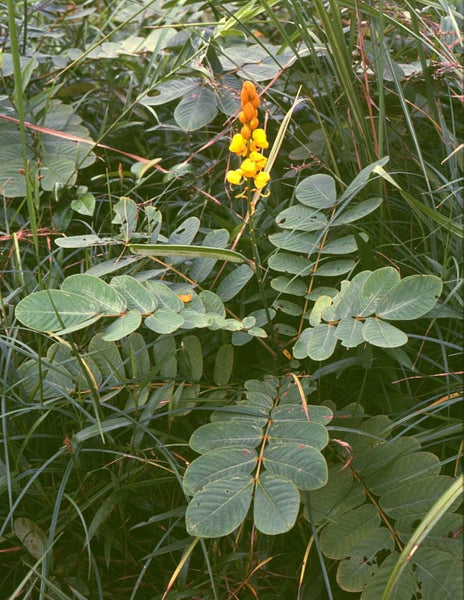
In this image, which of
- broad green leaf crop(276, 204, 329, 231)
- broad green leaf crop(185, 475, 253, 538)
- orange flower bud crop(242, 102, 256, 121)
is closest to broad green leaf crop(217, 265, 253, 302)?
broad green leaf crop(276, 204, 329, 231)

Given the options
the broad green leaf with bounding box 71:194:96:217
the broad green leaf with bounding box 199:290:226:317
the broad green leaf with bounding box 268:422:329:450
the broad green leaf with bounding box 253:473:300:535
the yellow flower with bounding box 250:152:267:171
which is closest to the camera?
the broad green leaf with bounding box 253:473:300:535

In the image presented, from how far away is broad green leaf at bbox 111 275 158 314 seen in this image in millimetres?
1218

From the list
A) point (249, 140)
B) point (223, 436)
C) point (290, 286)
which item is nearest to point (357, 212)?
point (290, 286)

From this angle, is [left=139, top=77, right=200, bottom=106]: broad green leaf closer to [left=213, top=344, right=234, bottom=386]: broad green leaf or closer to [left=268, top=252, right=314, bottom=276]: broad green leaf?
[left=268, top=252, right=314, bottom=276]: broad green leaf

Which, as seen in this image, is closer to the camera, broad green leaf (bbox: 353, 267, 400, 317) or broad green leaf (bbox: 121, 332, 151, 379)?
broad green leaf (bbox: 353, 267, 400, 317)

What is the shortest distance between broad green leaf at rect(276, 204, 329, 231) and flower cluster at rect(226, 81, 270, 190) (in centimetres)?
20

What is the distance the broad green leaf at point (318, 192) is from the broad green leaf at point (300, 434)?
471 mm

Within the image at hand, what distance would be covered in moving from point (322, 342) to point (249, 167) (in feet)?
1.01

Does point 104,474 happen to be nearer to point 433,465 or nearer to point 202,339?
point 202,339

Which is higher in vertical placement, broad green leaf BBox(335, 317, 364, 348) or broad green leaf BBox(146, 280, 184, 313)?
broad green leaf BBox(146, 280, 184, 313)

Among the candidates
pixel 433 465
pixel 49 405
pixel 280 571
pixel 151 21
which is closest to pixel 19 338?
pixel 49 405

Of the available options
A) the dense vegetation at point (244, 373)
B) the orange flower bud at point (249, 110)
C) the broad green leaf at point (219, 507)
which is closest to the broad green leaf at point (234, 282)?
the dense vegetation at point (244, 373)

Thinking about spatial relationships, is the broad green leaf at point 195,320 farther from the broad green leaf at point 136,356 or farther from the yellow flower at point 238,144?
the yellow flower at point 238,144

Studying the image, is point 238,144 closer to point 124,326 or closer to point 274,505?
point 124,326
